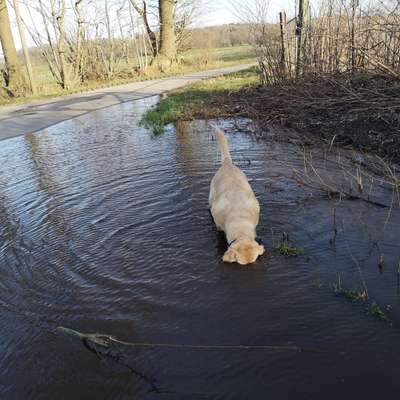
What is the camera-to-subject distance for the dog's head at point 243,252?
4.27 meters

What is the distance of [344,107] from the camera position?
9062 mm

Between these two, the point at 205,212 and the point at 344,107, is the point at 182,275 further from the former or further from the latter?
the point at 344,107

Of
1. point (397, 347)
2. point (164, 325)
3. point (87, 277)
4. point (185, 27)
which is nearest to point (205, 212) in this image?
point (87, 277)

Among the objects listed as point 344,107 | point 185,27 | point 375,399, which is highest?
point 185,27

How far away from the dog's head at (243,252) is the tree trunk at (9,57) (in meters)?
23.8

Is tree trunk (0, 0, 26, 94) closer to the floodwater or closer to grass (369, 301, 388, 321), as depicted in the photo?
the floodwater

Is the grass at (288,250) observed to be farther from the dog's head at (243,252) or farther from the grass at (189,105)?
the grass at (189,105)

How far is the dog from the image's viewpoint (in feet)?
14.1

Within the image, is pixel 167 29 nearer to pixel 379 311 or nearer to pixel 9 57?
pixel 9 57

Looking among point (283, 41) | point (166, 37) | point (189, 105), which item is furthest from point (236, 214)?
point (166, 37)

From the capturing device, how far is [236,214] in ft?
15.4

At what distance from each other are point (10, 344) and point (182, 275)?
1.71 meters

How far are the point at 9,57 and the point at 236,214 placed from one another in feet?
82.2

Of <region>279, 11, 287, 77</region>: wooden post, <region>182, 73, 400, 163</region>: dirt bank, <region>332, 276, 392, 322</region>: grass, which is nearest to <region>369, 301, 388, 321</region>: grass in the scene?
Answer: <region>332, 276, 392, 322</region>: grass
